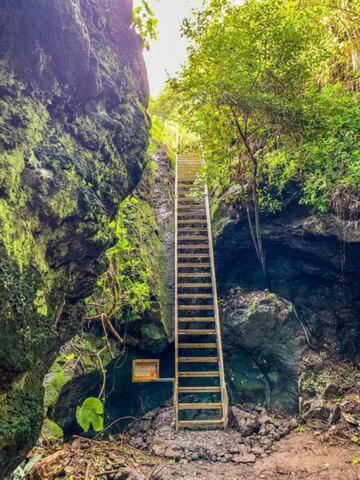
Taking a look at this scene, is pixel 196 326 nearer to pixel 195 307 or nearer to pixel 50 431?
pixel 195 307

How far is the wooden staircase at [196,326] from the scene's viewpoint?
5141 mm

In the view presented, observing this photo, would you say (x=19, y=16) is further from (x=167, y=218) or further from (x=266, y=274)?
(x=167, y=218)

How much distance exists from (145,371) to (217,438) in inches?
53.3

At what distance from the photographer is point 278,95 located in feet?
17.0

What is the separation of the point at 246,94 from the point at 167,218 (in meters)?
3.84

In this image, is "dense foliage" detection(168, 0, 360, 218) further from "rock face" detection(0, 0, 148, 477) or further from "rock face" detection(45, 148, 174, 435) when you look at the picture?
"rock face" detection(0, 0, 148, 477)

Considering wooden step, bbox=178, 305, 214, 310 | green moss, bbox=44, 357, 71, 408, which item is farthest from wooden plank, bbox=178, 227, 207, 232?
green moss, bbox=44, 357, 71, 408

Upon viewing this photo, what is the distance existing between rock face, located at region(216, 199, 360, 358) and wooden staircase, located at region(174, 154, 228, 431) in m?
0.51

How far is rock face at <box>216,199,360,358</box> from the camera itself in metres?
5.29

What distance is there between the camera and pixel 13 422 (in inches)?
61.2

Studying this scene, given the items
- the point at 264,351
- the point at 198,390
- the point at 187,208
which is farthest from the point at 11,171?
the point at 187,208

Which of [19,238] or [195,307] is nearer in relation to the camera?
[19,238]

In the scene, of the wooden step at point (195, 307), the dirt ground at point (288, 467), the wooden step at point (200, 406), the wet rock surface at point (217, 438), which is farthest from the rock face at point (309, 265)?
the wooden step at point (200, 406)

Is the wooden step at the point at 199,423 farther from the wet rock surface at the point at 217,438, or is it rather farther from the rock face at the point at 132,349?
the rock face at the point at 132,349
